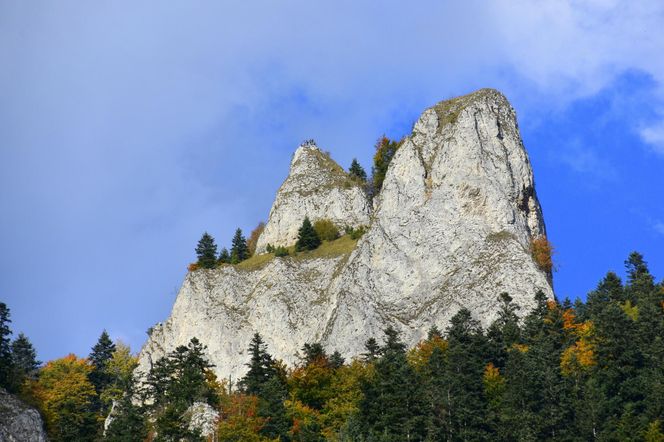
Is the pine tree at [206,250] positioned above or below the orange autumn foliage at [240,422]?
above

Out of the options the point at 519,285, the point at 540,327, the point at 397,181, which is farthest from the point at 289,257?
the point at 540,327

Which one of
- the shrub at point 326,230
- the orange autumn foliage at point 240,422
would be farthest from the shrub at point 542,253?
the orange autumn foliage at point 240,422

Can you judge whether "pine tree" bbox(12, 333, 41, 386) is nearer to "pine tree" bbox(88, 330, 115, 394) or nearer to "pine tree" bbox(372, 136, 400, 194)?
"pine tree" bbox(88, 330, 115, 394)

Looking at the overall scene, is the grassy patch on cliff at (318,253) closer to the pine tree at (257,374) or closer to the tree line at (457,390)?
the tree line at (457,390)

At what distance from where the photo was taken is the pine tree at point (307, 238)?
130m

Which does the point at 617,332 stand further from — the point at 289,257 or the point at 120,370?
the point at 120,370

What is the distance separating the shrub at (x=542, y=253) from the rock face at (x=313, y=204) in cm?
2882

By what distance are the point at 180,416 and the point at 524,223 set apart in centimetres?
5333

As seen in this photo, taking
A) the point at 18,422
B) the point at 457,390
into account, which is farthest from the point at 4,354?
the point at 457,390

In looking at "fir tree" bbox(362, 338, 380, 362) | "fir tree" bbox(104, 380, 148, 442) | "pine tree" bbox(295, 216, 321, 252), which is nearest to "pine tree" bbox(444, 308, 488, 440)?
"fir tree" bbox(362, 338, 380, 362)

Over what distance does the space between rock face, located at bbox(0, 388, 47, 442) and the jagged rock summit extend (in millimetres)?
37159

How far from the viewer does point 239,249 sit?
138125 millimetres

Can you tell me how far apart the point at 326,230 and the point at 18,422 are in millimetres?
61445

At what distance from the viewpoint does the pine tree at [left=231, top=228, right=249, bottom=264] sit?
13551 cm
